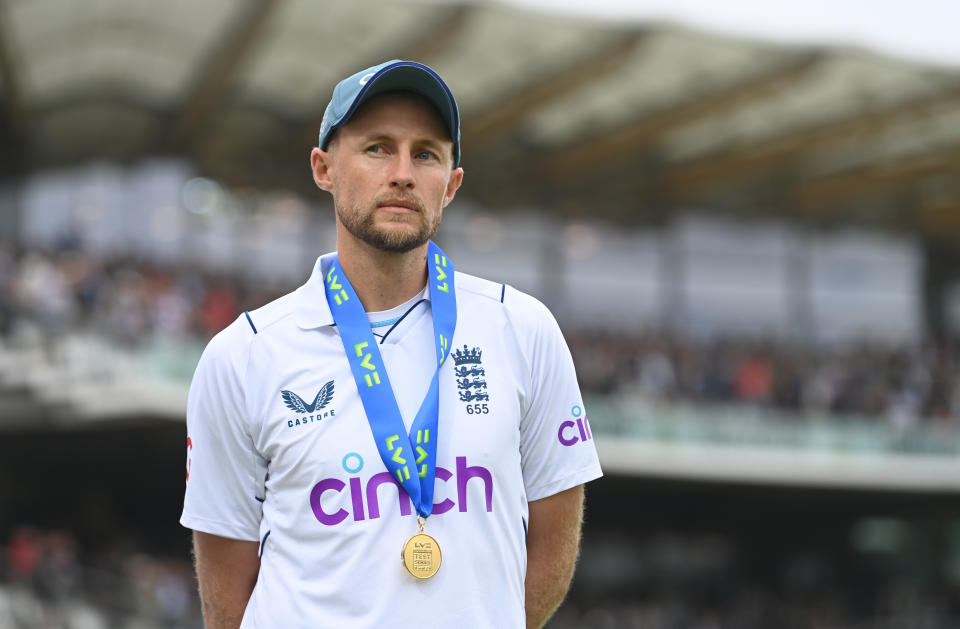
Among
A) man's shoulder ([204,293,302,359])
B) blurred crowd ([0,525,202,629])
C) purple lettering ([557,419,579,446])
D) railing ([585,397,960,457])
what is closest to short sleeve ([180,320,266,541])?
man's shoulder ([204,293,302,359])

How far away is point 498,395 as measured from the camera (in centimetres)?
238

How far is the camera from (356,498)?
2.26m

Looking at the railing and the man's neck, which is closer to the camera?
the man's neck

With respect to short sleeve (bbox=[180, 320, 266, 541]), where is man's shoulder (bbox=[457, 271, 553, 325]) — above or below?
above

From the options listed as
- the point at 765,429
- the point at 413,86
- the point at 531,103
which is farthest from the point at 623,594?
the point at 413,86

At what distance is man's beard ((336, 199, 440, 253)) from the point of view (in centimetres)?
236

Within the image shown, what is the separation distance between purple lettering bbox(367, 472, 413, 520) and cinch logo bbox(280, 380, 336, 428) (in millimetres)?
155

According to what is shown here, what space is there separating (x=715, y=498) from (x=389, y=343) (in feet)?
87.6

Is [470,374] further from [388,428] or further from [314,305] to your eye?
[314,305]

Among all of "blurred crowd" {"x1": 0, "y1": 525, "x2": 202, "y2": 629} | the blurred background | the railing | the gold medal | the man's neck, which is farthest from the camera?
the railing

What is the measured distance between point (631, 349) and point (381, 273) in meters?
21.2

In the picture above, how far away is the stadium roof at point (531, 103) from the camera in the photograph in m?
21.5

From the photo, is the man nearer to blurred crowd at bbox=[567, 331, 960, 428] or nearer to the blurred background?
the blurred background

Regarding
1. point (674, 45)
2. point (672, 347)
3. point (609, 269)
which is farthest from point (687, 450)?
point (609, 269)
